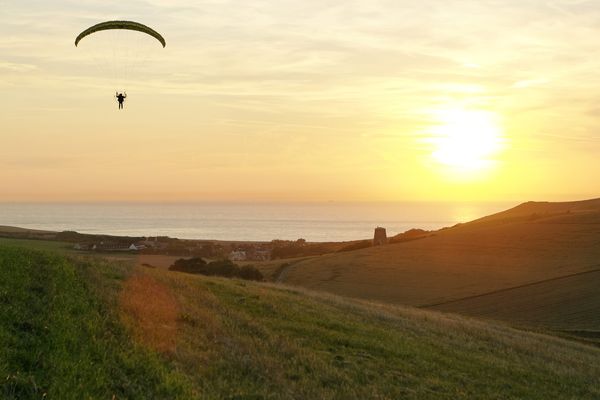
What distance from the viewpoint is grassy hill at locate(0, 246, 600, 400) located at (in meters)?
9.58

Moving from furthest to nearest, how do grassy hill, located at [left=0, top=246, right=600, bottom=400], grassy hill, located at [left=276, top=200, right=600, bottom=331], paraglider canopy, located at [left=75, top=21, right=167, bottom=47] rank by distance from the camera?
grassy hill, located at [left=276, top=200, right=600, bottom=331] → paraglider canopy, located at [left=75, top=21, right=167, bottom=47] → grassy hill, located at [left=0, top=246, right=600, bottom=400]

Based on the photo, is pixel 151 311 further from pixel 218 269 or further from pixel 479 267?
pixel 479 267

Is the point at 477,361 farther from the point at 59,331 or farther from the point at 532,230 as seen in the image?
the point at 532,230

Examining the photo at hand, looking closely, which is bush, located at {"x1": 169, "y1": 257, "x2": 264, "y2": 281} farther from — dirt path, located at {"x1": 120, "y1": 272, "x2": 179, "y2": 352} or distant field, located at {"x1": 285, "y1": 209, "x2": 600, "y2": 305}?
dirt path, located at {"x1": 120, "y1": 272, "x2": 179, "y2": 352}

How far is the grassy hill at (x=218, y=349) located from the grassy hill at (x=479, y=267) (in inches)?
1139

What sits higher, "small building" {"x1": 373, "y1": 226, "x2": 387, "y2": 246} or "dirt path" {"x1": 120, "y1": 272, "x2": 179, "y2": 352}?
"small building" {"x1": 373, "y1": 226, "x2": 387, "y2": 246}

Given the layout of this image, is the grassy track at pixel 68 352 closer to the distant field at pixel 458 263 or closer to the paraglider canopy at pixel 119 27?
the paraglider canopy at pixel 119 27

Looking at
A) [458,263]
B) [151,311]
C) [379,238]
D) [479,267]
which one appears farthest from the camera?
[379,238]

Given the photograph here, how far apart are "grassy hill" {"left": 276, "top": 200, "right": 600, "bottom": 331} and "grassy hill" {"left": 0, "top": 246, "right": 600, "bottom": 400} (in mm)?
28926

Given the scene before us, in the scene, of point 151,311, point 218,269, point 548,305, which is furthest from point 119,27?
point 548,305

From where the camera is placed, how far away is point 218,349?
13.6 meters

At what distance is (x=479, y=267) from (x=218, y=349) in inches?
2636

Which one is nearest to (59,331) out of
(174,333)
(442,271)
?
(174,333)

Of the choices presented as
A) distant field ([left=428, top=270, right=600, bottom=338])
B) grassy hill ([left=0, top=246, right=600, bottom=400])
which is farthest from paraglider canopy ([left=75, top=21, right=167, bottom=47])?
distant field ([left=428, top=270, right=600, bottom=338])
